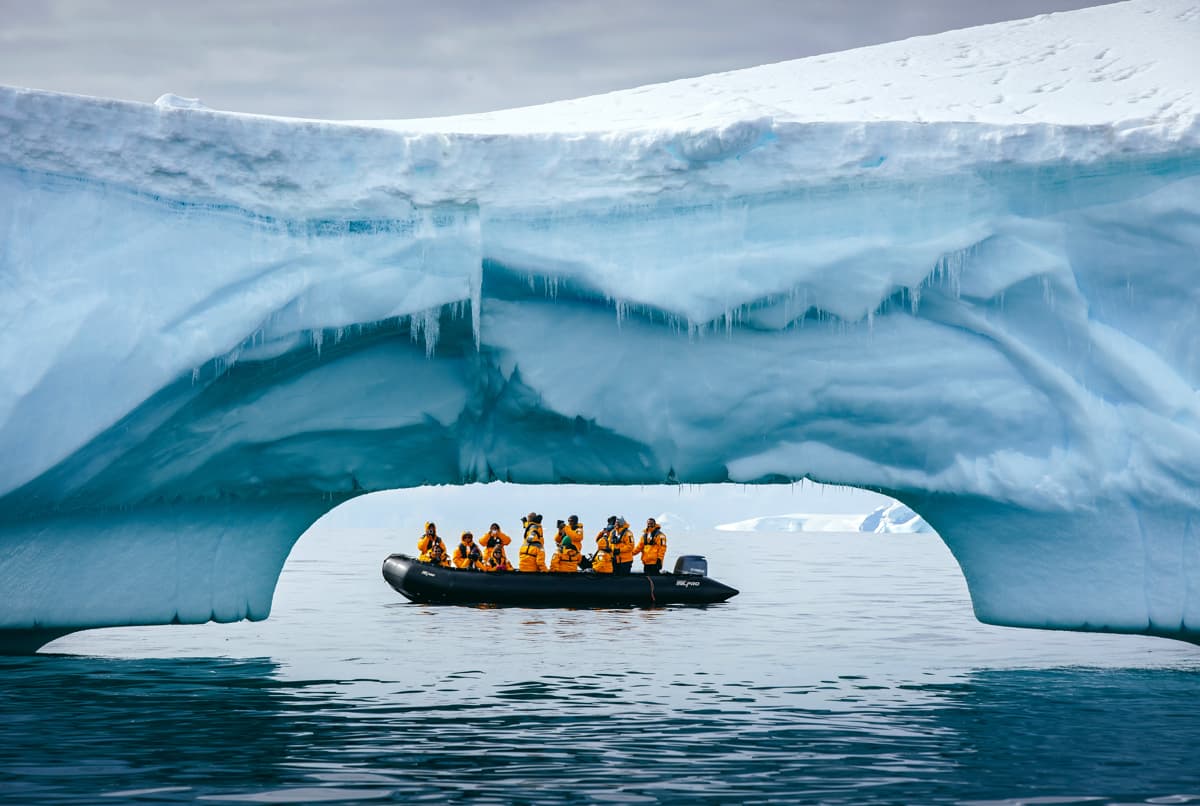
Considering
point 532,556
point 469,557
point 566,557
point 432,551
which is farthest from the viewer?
point 432,551

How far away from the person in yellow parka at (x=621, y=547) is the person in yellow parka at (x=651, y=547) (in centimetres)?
26

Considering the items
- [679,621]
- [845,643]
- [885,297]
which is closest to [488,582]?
[679,621]

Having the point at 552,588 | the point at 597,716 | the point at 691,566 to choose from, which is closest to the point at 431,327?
the point at 597,716

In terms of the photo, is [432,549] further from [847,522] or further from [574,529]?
[847,522]

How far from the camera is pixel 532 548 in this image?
21.3 meters

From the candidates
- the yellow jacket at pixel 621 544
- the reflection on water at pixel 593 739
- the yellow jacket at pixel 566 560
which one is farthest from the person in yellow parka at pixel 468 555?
the reflection on water at pixel 593 739

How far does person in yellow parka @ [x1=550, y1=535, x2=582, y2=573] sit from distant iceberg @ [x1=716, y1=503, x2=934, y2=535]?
246 feet

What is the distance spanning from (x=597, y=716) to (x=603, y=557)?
1040 cm

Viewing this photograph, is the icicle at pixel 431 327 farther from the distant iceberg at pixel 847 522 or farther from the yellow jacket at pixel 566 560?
the distant iceberg at pixel 847 522

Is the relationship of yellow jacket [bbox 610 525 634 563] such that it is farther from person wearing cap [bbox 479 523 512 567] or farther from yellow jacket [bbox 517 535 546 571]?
person wearing cap [bbox 479 523 512 567]

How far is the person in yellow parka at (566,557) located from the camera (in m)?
21.2

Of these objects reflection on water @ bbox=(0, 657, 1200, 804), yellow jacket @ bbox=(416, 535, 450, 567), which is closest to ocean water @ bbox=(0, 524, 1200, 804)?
reflection on water @ bbox=(0, 657, 1200, 804)

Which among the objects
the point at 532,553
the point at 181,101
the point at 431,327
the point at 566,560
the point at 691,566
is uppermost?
the point at 181,101

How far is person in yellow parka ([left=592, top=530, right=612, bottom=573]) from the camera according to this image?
69.9 feet
